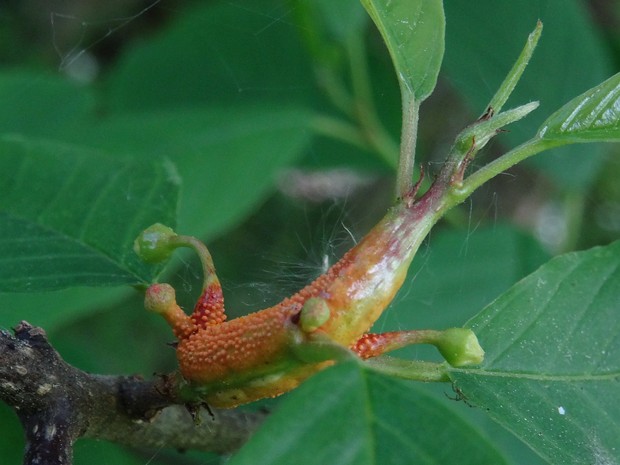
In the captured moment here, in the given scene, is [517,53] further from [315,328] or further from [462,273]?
[315,328]

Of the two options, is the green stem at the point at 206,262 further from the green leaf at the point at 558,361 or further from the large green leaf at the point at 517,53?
the large green leaf at the point at 517,53

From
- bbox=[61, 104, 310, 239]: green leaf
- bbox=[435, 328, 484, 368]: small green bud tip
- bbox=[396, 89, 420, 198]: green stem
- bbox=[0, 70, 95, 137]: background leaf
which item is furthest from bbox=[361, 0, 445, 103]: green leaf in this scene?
bbox=[0, 70, 95, 137]: background leaf

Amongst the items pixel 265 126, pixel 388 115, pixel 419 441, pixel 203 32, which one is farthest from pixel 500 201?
pixel 419 441

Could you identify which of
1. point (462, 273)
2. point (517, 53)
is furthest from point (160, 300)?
point (517, 53)

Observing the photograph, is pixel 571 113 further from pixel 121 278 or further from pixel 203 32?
pixel 203 32

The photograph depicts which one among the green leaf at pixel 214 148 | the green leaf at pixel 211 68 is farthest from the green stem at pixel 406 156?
the green leaf at pixel 211 68

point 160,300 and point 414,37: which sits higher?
point 414,37
